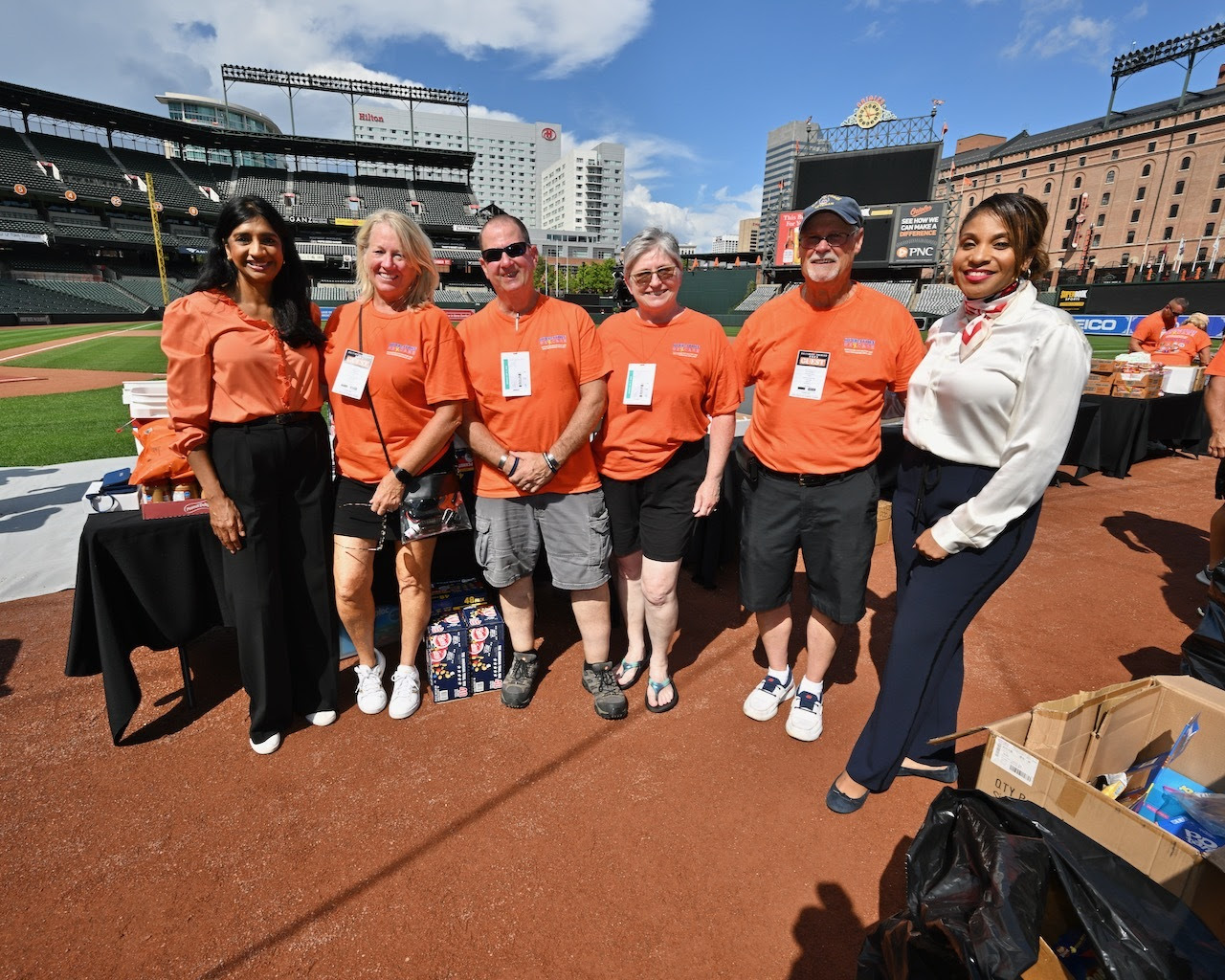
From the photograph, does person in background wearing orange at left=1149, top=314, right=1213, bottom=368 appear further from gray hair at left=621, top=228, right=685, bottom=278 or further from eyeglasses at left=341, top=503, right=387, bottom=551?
eyeglasses at left=341, top=503, right=387, bottom=551

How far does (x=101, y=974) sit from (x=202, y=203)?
51.9 m

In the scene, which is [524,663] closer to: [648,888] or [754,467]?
[648,888]

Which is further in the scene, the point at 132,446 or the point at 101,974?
the point at 132,446

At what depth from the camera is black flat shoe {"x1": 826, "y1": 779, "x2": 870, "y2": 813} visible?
7.19 ft

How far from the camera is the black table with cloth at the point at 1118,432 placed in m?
6.62

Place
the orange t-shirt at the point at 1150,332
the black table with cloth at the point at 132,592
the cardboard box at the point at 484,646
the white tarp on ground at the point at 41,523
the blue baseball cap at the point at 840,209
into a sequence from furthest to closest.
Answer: the orange t-shirt at the point at 1150,332 < the white tarp on ground at the point at 41,523 < the cardboard box at the point at 484,646 < the black table with cloth at the point at 132,592 < the blue baseball cap at the point at 840,209

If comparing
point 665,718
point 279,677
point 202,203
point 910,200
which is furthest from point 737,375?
point 202,203

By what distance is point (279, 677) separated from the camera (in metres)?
2.50

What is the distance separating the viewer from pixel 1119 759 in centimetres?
202

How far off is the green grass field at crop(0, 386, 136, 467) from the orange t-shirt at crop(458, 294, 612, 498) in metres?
4.70

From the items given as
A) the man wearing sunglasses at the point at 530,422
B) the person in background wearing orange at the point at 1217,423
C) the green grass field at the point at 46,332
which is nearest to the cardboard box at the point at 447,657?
the man wearing sunglasses at the point at 530,422

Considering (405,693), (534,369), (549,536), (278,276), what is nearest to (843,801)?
(549,536)

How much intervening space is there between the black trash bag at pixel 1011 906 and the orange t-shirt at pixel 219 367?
2.42m

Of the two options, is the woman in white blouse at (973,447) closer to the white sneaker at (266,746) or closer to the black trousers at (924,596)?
the black trousers at (924,596)
